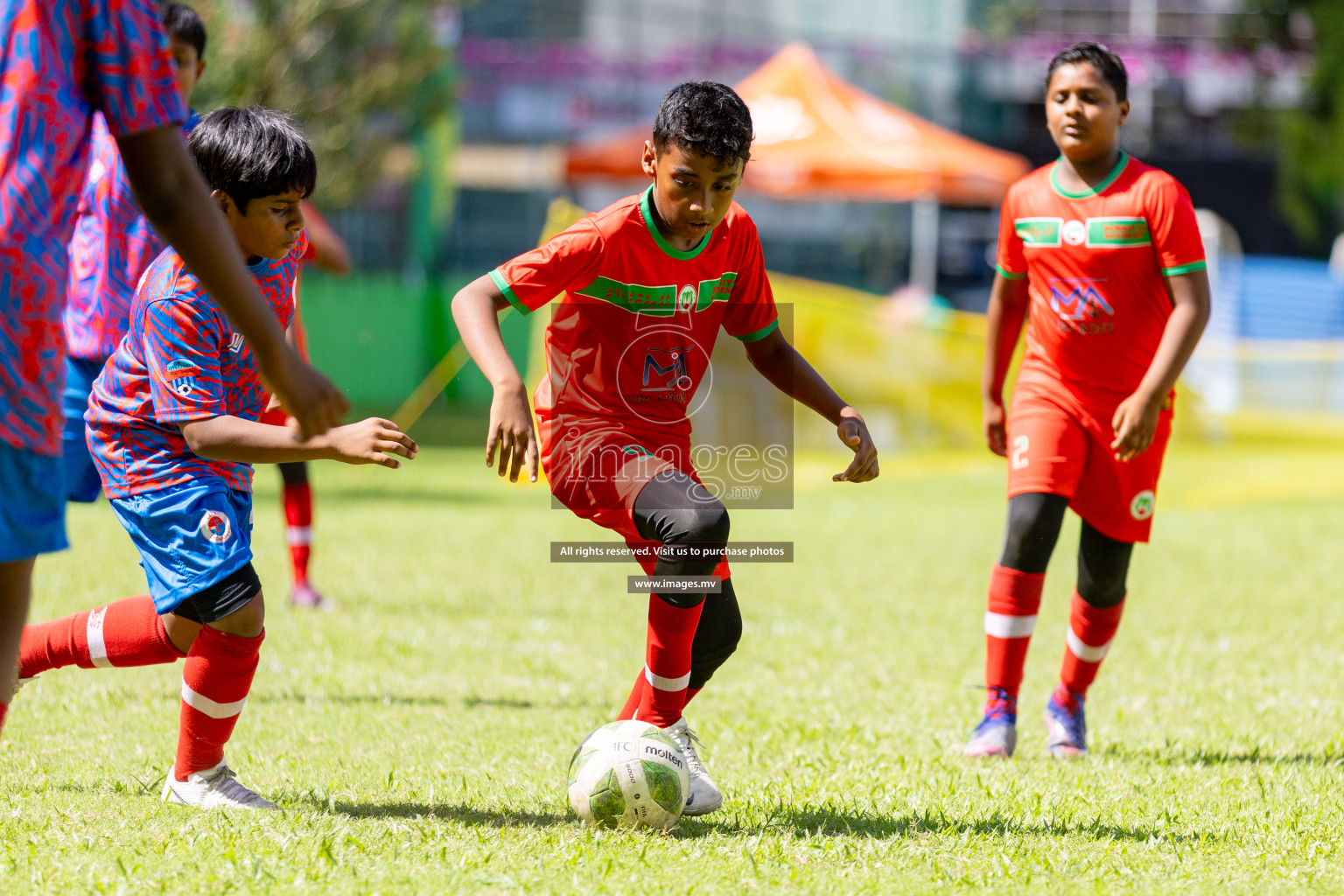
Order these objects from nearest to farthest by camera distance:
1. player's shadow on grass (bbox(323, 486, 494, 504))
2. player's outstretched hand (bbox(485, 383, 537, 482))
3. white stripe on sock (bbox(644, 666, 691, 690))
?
1. player's outstretched hand (bbox(485, 383, 537, 482))
2. white stripe on sock (bbox(644, 666, 691, 690))
3. player's shadow on grass (bbox(323, 486, 494, 504))

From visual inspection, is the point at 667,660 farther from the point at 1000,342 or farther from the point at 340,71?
the point at 340,71

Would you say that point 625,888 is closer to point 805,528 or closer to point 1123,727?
point 1123,727

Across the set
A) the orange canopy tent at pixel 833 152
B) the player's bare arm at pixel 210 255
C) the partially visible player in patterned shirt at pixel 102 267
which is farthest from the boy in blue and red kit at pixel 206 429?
the orange canopy tent at pixel 833 152

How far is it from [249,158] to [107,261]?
1563 mm

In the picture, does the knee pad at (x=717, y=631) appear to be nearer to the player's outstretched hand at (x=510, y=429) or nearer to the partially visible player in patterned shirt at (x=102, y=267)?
the player's outstretched hand at (x=510, y=429)

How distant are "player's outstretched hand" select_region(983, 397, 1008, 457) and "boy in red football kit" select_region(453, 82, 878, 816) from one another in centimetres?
114

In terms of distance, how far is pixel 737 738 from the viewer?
15.2 feet

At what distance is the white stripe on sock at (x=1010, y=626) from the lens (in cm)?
459

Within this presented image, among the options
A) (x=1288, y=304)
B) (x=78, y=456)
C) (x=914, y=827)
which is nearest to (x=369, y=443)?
(x=914, y=827)

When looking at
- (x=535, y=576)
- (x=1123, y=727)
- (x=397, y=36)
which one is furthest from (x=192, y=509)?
(x=397, y=36)

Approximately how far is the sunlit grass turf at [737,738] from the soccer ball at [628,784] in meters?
0.06

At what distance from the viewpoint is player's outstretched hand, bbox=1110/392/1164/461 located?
13.7ft

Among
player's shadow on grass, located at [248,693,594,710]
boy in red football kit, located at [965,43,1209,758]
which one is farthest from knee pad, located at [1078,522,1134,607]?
player's shadow on grass, located at [248,693,594,710]

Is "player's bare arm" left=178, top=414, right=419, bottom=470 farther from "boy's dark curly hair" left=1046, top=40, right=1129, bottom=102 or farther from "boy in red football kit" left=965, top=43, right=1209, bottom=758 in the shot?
"boy's dark curly hair" left=1046, top=40, right=1129, bottom=102
